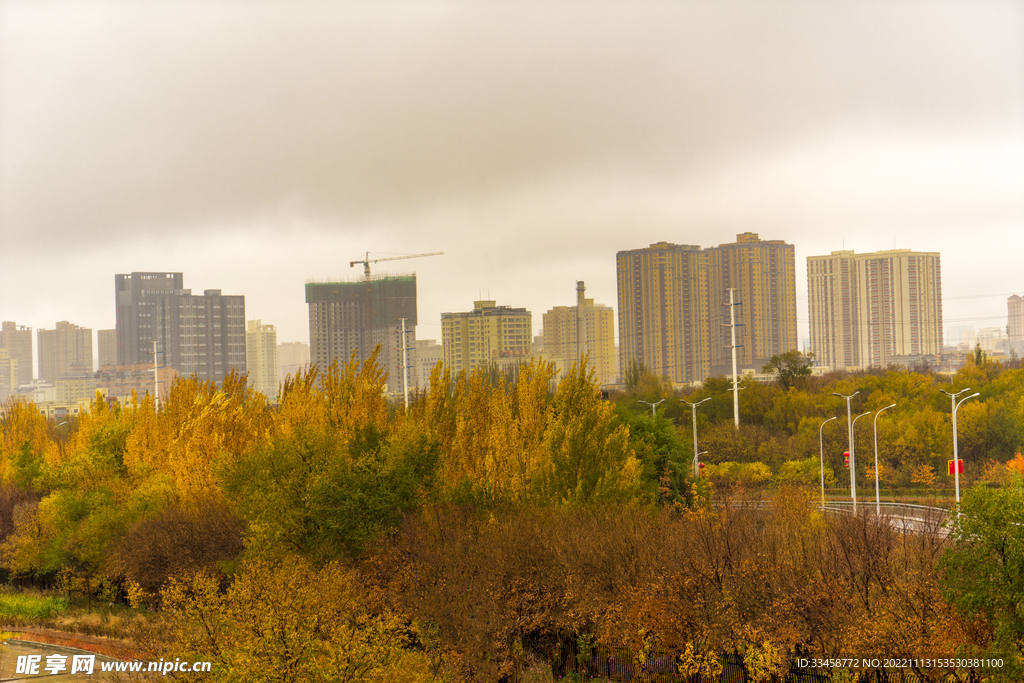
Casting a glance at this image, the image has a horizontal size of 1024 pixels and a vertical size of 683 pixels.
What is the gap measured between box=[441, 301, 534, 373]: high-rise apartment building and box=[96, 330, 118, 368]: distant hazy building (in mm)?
73354

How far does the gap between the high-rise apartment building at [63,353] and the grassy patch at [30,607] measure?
11945 cm

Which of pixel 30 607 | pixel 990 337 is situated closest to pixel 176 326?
pixel 30 607

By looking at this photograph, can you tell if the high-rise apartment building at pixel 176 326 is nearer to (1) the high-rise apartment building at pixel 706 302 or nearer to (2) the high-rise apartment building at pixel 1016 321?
(1) the high-rise apartment building at pixel 706 302

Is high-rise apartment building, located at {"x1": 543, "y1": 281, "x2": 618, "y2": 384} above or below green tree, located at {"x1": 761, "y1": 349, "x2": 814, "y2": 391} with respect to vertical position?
above

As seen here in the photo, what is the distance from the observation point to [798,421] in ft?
209

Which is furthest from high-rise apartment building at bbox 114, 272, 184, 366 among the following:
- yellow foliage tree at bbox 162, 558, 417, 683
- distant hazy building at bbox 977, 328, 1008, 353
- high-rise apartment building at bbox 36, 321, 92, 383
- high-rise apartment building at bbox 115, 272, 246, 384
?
yellow foliage tree at bbox 162, 558, 417, 683

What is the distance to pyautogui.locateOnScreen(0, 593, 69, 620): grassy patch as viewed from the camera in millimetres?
31797

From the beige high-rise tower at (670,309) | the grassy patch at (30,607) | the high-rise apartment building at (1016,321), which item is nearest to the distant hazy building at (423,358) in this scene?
the beige high-rise tower at (670,309)

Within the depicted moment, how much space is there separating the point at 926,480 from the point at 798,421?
14.2 metres

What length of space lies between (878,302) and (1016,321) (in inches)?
595

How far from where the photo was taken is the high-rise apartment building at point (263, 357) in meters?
160

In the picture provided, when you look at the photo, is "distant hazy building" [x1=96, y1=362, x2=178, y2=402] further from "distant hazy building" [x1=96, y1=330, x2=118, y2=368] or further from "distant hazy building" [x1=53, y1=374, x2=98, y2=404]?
"distant hazy building" [x1=96, y1=330, x2=118, y2=368]

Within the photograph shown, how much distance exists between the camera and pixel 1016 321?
319 ft

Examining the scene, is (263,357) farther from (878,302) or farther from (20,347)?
(878,302)
